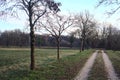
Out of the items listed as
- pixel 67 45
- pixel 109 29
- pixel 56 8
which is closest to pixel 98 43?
pixel 109 29

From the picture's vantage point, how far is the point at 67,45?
16412cm

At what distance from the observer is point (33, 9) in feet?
77.2

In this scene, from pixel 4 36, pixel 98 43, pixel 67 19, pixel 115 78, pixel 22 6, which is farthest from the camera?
pixel 4 36

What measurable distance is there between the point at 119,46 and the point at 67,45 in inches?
2745

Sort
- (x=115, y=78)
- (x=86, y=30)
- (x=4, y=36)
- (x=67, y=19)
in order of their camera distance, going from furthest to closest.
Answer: (x=4, y=36) → (x=86, y=30) → (x=67, y=19) → (x=115, y=78)

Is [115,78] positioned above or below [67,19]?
below

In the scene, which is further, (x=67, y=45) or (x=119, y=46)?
(x=67, y=45)

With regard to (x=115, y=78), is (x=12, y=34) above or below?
above

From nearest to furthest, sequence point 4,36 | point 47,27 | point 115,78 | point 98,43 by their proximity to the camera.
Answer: point 115,78, point 47,27, point 98,43, point 4,36

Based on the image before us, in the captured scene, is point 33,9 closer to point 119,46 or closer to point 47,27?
point 47,27

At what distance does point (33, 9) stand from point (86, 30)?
64.0 m

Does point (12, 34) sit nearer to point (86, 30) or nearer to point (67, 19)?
point (86, 30)

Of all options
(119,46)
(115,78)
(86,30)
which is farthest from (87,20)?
(115,78)

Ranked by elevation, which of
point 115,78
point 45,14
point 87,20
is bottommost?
point 115,78
